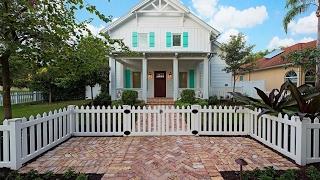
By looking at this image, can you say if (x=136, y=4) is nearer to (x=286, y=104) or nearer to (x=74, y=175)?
(x=286, y=104)

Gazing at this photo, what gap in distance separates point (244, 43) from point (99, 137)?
648 inches

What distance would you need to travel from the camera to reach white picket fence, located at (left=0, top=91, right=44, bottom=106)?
2098 centimetres

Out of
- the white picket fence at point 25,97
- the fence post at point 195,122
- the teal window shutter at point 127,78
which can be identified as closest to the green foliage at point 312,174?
the fence post at point 195,122

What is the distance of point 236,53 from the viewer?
20641 millimetres

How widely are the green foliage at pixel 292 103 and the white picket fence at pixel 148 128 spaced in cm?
30

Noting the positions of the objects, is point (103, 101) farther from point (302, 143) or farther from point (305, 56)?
point (302, 143)

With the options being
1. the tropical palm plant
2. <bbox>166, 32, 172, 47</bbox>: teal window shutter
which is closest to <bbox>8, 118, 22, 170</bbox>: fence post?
the tropical palm plant

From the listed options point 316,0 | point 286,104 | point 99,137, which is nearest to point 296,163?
point 286,104

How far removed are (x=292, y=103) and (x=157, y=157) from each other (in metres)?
3.59

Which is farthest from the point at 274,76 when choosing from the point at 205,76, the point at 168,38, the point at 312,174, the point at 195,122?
the point at 312,174

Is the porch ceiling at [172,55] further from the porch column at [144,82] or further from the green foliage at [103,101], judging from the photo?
the green foliage at [103,101]

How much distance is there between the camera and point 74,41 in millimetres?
6148

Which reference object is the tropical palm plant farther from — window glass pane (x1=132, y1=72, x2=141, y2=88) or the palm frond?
window glass pane (x1=132, y1=72, x2=141, y2=88)

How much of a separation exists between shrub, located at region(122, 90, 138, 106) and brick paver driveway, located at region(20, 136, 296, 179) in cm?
874
